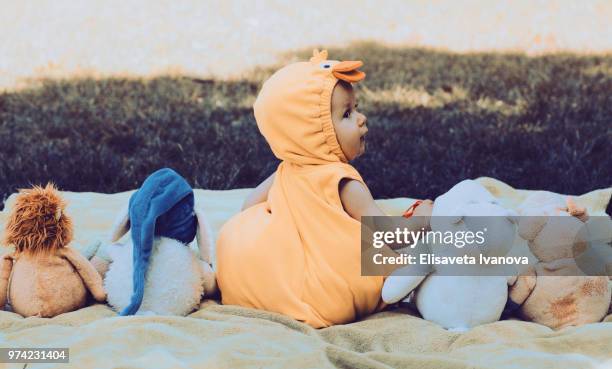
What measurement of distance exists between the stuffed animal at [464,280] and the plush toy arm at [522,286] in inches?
1.5

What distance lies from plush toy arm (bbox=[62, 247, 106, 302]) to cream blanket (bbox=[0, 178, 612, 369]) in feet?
0.16

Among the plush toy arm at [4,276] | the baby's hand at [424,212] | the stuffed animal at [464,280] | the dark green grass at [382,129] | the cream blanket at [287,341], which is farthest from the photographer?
the dark green grass at [382,129]

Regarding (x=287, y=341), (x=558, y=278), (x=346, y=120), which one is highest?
(x=346, y=120)

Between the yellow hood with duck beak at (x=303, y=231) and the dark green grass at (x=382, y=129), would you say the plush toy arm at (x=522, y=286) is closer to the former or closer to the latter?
the yellow hood with duck beak at (x=303, y=231)

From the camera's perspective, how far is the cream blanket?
2.32 meters

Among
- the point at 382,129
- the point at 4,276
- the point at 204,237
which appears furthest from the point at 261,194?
the point at 382,129

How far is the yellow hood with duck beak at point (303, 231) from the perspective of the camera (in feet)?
8.98

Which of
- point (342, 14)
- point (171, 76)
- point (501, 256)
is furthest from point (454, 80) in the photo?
point (501, 256)

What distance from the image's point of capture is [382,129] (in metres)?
5.00

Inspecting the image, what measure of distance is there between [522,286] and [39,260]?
1.45m

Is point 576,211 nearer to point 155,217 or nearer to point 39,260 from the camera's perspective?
point 155,217

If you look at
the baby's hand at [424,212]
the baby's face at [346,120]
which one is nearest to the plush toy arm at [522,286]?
the baby's hand at [424,212]

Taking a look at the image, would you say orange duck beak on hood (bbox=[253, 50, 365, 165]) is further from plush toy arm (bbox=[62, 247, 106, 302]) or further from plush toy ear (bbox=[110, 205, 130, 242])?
plush toy arm (bbox=[62, 247, 106, 302])

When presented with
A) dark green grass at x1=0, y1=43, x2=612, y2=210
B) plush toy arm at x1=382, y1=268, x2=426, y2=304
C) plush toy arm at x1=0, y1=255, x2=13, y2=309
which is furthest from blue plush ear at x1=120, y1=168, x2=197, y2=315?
dark green grass at x1=0, y1=43, x2=612, y2=210
